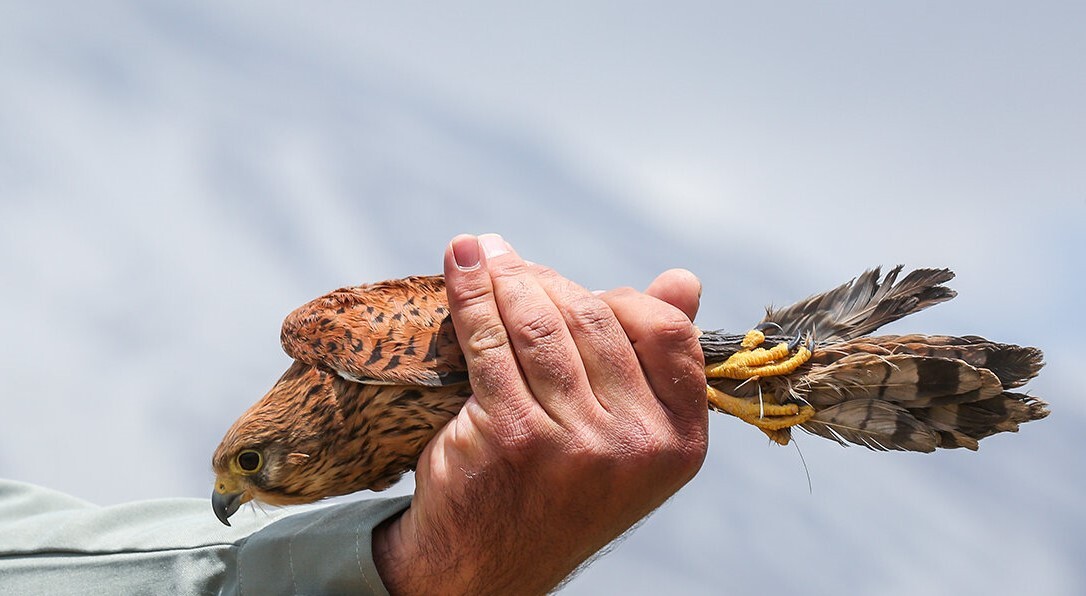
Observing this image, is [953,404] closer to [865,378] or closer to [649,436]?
[865,378]

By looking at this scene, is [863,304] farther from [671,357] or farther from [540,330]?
[540,330]

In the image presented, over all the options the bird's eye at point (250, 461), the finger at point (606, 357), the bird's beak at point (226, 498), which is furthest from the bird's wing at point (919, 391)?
the bird's beak at point (226, 498)

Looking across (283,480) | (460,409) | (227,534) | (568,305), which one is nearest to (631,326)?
(568,305)

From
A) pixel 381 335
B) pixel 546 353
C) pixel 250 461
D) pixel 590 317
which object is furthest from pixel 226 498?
pixel 590 317

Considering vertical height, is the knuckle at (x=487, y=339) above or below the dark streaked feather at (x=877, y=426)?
above

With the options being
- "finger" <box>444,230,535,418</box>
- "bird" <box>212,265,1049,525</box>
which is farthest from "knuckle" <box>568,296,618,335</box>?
"bird" <box>212,265,1049,525</box>

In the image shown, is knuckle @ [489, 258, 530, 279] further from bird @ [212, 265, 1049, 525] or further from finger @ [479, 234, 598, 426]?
bird @ [212, 265, 1049, 525]

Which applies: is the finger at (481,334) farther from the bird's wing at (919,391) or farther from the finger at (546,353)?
the bird's wing at (919,391)
